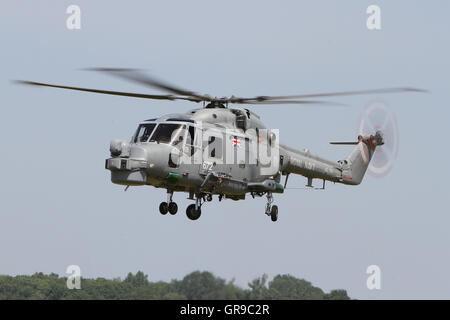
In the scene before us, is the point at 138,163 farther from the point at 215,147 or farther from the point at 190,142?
the point at 215,147

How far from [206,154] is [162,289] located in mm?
5851

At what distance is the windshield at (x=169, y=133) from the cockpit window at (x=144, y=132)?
0.23m

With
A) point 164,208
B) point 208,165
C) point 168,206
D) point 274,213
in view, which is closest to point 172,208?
point 168,206

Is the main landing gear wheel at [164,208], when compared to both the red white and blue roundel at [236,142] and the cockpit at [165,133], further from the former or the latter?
the red white and blue roundel at [236,142]

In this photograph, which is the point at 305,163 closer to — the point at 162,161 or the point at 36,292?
the point at 162,161

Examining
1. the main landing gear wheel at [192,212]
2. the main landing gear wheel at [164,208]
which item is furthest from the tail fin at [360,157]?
the main landing gear wheel at [164,208]

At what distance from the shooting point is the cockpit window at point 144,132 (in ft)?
101

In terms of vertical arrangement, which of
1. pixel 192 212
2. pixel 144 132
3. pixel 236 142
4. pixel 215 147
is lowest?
pixel 192 212

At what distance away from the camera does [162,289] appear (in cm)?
3434

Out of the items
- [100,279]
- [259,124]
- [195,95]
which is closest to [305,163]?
[259,124]

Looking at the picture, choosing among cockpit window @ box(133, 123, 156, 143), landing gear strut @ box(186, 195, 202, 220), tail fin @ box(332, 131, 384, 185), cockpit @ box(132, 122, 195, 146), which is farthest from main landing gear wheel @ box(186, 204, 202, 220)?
tail fin @ box(332, 131, 384, 185)

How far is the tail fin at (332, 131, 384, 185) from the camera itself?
4006 cm

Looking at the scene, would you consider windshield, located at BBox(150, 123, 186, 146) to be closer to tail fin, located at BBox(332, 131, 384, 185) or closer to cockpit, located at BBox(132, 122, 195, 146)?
cockpit, located at BBox(132, 122, 195, 146)
